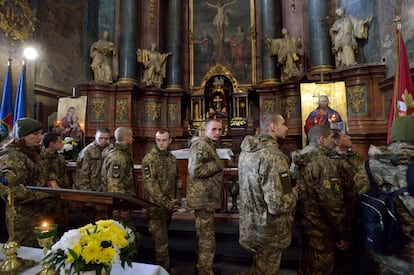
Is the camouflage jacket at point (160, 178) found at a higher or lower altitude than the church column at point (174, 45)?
lower

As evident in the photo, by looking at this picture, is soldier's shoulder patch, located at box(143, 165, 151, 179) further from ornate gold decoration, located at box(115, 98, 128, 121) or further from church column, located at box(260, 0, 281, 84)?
church column, located at box(260, 0, 281, 84)

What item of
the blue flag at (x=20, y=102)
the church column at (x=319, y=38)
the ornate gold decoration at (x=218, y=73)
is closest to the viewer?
the blue flag at (x=20, y=102)

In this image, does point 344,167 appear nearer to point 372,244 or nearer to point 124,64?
point 372,244

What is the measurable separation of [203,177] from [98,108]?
7.31 metres

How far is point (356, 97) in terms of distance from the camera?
7.20 metres

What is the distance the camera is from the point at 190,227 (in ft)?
13.8

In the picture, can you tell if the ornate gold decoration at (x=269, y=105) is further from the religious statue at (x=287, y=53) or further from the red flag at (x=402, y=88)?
the red flag at (x=402, y=88)

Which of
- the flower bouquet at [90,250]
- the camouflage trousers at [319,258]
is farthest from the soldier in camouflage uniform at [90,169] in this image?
the camouflage trousers at [319,258]

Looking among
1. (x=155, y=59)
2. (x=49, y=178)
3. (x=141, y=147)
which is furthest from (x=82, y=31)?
(x=49, y=178)

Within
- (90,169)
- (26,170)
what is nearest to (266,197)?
(26,170)

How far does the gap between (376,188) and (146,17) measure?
34.3 ft

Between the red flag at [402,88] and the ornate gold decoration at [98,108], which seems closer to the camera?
the red flag at [402,88]

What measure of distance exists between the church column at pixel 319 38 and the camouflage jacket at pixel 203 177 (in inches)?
253

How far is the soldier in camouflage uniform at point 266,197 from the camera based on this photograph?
7.47 feet
